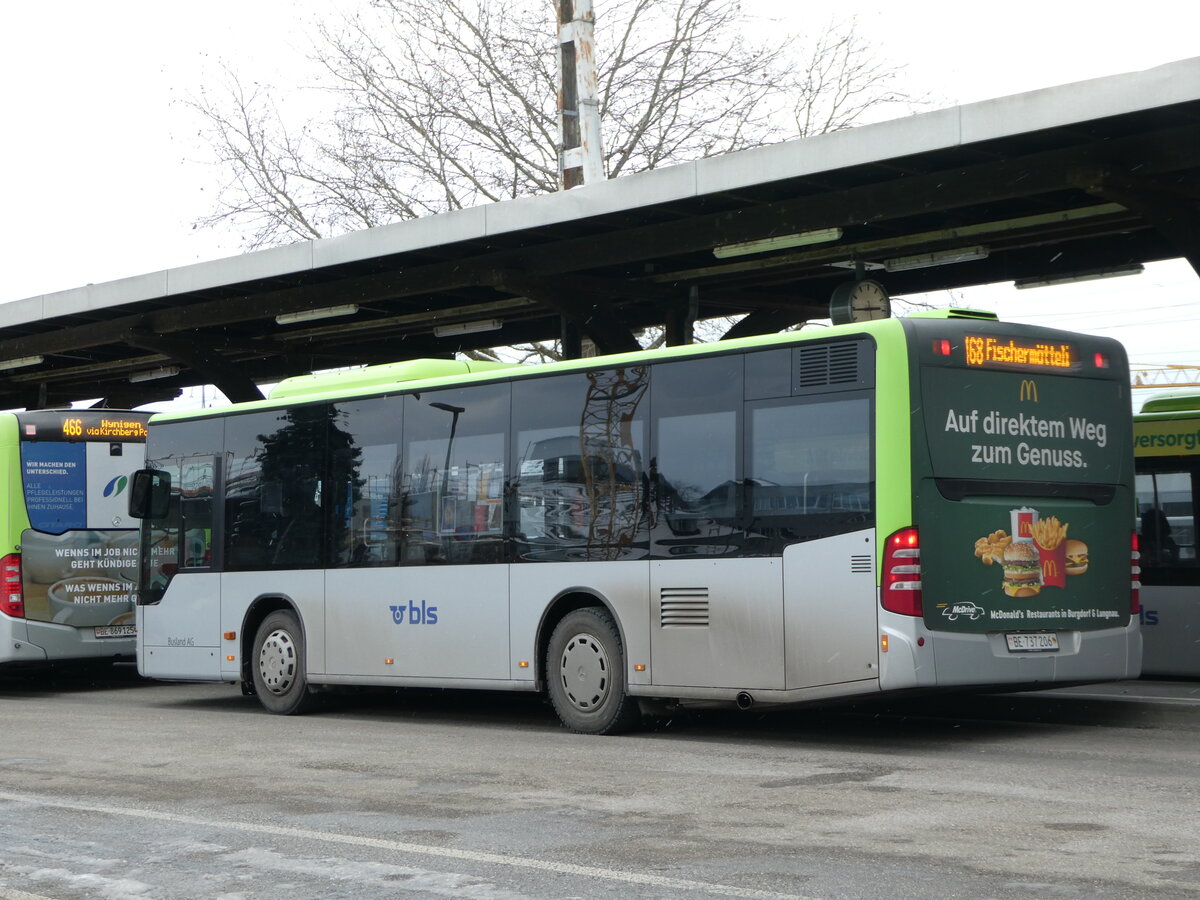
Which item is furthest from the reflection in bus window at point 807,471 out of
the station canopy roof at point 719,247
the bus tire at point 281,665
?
the bus tire at point 281,665

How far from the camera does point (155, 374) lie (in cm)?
2942

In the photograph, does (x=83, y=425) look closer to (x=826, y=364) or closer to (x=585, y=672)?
(x=585, y=672)

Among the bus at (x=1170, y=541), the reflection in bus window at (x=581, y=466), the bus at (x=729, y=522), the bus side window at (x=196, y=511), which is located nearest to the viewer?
the bus at (x=729, y=522)

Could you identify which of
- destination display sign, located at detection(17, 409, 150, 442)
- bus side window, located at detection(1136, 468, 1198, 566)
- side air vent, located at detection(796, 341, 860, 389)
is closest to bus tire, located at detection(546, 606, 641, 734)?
side air vent, located at detection(796, 341, 860, 389)

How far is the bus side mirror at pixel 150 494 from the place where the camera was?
641 inches

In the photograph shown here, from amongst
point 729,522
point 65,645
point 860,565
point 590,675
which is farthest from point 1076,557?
point 65,645

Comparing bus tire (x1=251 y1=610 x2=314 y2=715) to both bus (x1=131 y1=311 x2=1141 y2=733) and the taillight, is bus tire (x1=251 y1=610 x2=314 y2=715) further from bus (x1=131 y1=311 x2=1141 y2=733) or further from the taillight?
the taillight

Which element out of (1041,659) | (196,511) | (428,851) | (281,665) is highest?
(196,511)

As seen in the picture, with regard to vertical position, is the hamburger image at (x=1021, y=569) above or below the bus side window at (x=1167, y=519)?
below

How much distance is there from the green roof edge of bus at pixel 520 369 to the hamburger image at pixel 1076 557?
202 cm

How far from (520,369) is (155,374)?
17.8m

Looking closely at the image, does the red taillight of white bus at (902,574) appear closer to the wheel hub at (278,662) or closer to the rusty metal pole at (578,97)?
the wheel hub at (278,662)

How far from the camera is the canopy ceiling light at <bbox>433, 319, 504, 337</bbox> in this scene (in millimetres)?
23438

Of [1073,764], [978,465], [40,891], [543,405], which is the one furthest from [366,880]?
[543,405]
